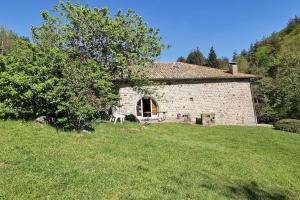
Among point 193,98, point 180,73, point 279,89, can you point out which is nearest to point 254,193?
point 193,98

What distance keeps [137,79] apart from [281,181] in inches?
503

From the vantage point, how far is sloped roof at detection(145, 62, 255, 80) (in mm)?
28797

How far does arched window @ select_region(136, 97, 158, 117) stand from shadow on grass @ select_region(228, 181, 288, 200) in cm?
1892

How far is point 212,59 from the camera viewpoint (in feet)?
234

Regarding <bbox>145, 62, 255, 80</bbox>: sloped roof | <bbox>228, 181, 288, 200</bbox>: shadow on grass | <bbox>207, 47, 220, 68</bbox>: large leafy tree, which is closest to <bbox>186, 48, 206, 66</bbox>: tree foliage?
<bbox>207, 47, 220, 68</bbox>: large leafy tree

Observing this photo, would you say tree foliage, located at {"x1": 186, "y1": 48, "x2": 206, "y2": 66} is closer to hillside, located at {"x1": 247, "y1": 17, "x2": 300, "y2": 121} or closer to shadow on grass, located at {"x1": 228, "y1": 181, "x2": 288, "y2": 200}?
hillside, located at {"x1": 247, "y1": 17, "x2": 300, "y2": 121}

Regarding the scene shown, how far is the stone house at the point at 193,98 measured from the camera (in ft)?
93.7

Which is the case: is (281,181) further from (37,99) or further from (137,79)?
(137,79)

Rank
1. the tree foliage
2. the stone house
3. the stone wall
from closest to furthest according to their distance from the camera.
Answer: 1. the stone wall
2. the stone house
3. the tree foliage

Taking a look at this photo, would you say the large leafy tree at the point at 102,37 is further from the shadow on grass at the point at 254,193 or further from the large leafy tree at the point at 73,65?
the shadow on grass at the point at 254,193

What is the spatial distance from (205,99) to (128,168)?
68.0 ft

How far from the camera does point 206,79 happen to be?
29.6 metres

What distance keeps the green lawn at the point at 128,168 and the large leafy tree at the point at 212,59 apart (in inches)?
2171

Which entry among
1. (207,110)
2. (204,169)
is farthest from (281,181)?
(207,110)
